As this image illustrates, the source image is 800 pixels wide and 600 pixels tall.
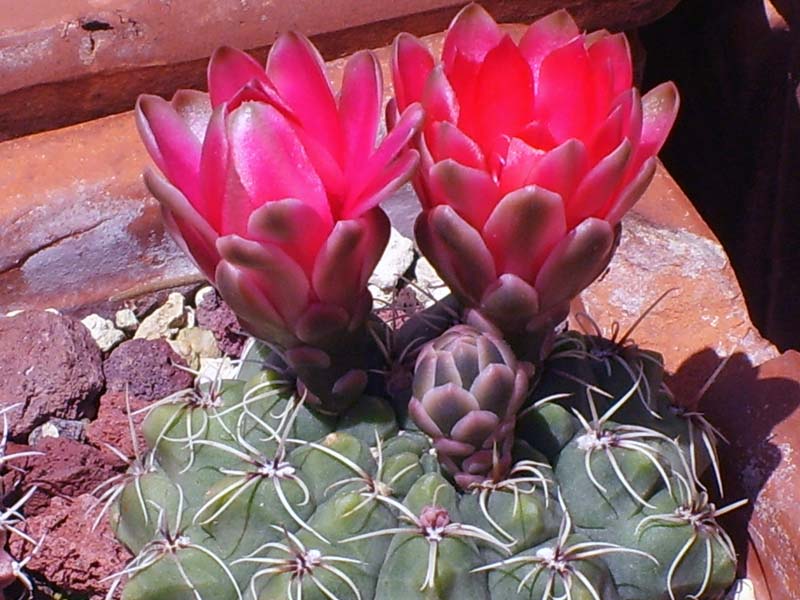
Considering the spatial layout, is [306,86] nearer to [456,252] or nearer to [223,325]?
[456,252]

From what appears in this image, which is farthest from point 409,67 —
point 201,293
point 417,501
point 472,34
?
point 201,293

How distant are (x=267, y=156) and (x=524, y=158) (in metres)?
0.19

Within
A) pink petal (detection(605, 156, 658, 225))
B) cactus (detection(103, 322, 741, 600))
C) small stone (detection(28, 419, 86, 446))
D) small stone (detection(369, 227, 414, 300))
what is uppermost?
pink petal (detection(605, 156, 658, 225))

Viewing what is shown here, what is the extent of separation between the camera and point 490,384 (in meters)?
0.87

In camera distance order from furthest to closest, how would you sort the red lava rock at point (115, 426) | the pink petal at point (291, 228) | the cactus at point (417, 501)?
the red lava rock at point (115, 426), the cactus at point (417, 501), the pink petal at point (291, 228)

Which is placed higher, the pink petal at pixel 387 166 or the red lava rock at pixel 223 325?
the pink petal at pixel 387 166

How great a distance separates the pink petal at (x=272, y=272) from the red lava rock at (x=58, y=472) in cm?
47

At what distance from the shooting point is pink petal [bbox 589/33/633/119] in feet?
2.95

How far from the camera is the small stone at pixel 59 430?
4.44 feet

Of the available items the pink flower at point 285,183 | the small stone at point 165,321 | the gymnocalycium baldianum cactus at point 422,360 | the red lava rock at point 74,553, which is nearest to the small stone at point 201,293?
the small stone at point 165,321

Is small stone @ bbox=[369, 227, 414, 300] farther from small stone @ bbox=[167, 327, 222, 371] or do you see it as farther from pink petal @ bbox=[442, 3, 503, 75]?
pink petal @ bbox=[442, 3, 503, 75]

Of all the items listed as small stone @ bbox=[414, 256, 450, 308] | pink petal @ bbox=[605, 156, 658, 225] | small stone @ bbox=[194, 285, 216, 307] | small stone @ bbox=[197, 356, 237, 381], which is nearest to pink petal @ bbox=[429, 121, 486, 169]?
pink petal @ bbox=[605, 156, 658, 225]

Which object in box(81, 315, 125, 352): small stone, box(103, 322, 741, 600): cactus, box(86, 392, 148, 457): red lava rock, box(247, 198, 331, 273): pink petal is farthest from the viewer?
box(81, 315, 125, 352): small stone

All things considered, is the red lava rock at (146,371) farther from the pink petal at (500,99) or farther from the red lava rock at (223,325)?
the pink petal at (500,99)
